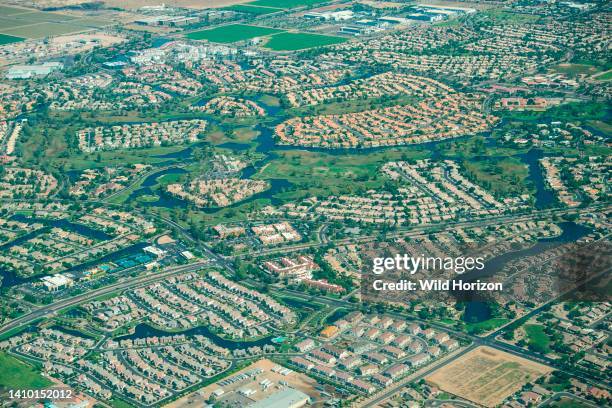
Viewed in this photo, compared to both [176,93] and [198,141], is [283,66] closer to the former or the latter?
[176,93]

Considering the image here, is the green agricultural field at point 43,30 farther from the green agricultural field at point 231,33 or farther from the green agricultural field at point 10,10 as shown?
the green agricultural field at point 231,33

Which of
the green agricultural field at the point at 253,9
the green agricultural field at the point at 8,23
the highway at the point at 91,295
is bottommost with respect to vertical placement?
the highway at the point at 91,295

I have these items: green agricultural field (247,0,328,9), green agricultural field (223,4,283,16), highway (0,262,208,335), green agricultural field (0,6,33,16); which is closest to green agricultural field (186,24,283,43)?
green agricultural field (223,4,283,16)

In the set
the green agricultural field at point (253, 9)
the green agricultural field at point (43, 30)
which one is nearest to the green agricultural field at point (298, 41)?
the green agricultural field at point (253, 9)

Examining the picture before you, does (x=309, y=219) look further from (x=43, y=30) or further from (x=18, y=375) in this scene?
(x=43, y=30)

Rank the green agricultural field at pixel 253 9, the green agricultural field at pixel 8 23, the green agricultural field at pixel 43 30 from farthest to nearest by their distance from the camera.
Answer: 1. the green agricultural field at pixel 253 9
2. the green agricultural field at pixel 8 23
3. the green agricultural field at pixel 43 30

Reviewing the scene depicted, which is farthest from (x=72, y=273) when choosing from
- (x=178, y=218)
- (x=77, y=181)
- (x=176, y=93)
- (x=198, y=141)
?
(x=176, y=93)
